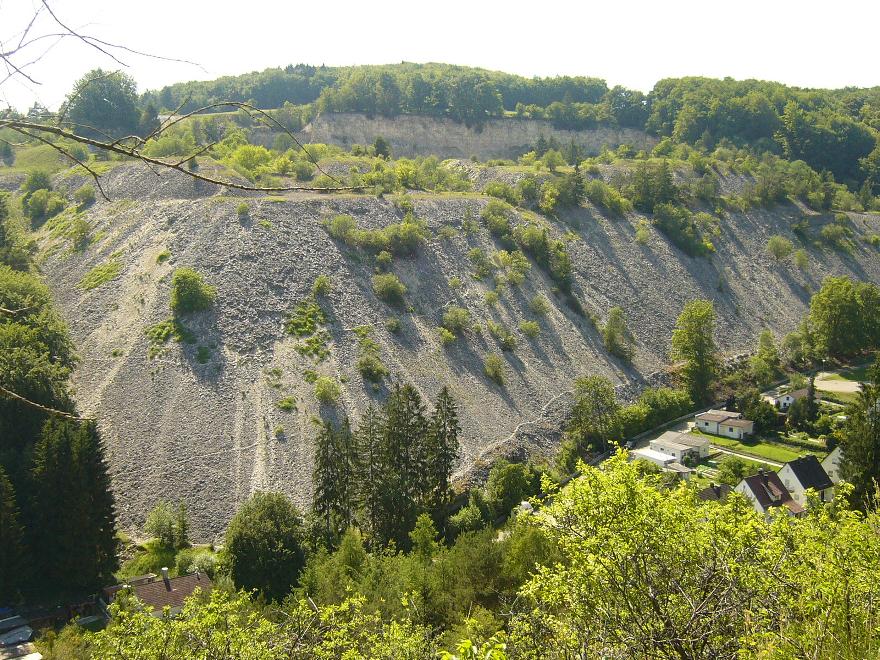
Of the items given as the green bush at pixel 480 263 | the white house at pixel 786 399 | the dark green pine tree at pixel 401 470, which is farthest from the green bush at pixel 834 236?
the dark green pine tree at pixel 401 470

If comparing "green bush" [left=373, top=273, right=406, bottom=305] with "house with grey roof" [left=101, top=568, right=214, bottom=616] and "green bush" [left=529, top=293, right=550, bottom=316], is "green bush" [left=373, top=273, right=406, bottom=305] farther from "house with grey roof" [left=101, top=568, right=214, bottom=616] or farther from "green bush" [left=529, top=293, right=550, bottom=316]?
"house with grey roof" [left=101, top=568, right=214, bottom=616]

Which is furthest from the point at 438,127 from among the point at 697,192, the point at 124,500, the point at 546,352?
the point at 124,500

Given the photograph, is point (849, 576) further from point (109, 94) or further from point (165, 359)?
point (109, 94)

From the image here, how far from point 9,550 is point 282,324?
17.6 m

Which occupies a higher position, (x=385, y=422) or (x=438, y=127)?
(x=438, y=127)

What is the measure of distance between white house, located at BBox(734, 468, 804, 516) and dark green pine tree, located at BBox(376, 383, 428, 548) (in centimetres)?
1391

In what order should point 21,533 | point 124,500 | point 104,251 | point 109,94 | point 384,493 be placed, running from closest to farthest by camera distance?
point 21,533, point 384,493, point 124,500, point 104,251, point 109,94

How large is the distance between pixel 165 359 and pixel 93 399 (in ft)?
11.9

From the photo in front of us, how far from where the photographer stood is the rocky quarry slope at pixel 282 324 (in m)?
30.6

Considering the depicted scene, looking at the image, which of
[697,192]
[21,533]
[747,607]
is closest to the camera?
[747,607]

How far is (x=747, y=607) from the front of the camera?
25.2 ft

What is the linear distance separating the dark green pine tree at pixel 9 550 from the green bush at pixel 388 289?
23.1m

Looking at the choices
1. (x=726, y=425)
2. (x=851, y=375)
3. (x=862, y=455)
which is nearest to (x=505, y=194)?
(x=726, y=425)

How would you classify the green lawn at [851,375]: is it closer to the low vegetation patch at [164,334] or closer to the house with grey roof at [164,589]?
the low vegetation patch at [164,334]
